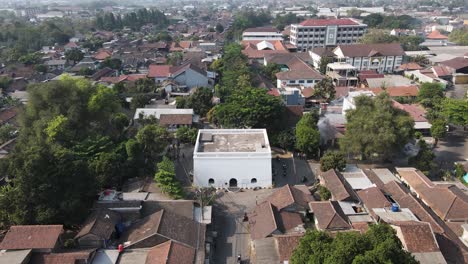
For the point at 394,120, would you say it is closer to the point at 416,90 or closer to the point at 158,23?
the point at 416,90

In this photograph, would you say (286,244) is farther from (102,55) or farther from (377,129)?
(102,55)

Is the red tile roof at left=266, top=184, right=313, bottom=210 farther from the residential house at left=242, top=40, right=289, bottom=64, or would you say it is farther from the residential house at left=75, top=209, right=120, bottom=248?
the residential house at left=242, top=40, right=289, bottom=64

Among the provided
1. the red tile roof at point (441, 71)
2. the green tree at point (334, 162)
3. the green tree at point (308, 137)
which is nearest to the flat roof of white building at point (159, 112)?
the green tree at point (308, 137)

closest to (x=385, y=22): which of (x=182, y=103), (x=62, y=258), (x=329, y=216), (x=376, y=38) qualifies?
(x=376, y=38)

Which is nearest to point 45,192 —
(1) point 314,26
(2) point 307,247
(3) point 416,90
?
(2) point 307,247

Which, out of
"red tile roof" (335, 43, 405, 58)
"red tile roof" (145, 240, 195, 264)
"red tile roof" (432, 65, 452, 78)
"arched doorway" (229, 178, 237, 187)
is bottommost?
"arched doorway" (229, 178, 237, 187)

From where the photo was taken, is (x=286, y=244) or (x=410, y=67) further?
(x=410, y=67)

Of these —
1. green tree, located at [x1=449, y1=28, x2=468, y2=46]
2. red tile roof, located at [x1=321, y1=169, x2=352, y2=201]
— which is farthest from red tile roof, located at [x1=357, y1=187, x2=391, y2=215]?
green tree, located at [x1=449, y1=28, x2=468, y2=46]
